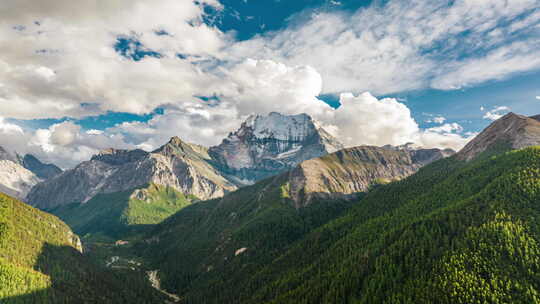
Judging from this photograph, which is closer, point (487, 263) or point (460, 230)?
point (487, 263)

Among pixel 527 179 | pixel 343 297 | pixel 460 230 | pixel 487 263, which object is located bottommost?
pixel 343 297

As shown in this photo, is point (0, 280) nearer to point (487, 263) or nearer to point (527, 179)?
point (487, 263)

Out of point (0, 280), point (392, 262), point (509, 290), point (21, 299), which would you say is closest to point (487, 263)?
point (509, 290)

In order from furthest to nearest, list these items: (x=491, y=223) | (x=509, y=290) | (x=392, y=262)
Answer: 1. (x=392, y=262)
2. (x=491, y=223)
3. (x=509, y=290)

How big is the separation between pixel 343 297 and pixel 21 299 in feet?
643

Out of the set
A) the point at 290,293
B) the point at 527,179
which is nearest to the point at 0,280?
the point at 290,293

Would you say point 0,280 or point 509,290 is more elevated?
point 0,280

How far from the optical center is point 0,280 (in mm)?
190625

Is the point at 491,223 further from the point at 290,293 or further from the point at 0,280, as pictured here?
the point at 0,280

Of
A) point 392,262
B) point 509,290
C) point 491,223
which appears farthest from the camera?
point 392,262

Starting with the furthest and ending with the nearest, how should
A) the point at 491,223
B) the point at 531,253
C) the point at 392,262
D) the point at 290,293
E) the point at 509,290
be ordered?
1. the point at 290,293
2. the point at 392,262
3. the point at 491,223
4. the point at 531,253
5. the point at 509,290

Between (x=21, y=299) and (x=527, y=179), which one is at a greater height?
(x=527, y=179)

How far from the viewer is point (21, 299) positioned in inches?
7505

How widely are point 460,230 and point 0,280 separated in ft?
917
